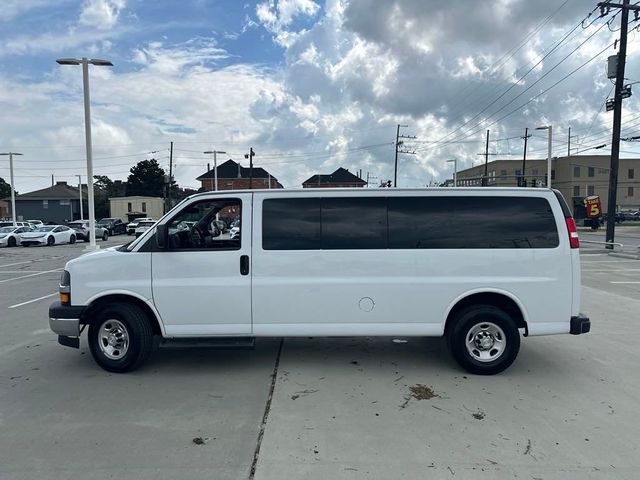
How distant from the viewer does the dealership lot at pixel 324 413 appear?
3461mm

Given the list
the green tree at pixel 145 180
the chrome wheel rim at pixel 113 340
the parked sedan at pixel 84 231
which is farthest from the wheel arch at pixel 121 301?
the green tree at pixel 145 180


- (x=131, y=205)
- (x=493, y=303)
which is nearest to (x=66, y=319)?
(x=493, y=303)

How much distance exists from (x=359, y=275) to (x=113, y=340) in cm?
293

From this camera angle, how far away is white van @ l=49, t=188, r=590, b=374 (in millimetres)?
Answer: 5277

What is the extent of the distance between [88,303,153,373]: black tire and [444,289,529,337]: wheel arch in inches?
135

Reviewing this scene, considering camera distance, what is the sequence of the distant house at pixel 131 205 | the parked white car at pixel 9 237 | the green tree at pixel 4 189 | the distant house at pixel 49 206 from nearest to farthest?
the parked white car at pixel 9 237
the distant house at pixel 49 206
the distant house at pixel 131 205
the green tree at pixel 4 189

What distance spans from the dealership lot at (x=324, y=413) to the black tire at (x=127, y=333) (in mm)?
147

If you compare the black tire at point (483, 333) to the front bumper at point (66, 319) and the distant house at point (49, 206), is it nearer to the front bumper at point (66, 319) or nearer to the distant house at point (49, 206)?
the front bumper at point (66, 319)

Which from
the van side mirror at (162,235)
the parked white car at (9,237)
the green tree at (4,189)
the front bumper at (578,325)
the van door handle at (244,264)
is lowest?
the parked white car at (9,237)

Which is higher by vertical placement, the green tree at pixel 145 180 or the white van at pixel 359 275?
→ the green tree at pixel 145 180

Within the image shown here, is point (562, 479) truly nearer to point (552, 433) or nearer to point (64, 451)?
point (552, 433)

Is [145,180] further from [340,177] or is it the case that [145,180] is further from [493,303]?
[493,303]

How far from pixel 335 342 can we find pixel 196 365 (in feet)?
6.44

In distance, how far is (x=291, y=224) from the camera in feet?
17.6
